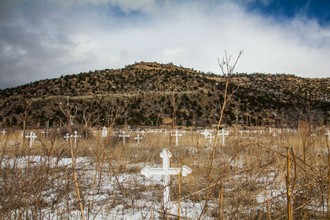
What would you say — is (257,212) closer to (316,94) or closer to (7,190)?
(7,190)

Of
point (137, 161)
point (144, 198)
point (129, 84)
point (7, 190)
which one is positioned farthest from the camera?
point (129, 84)

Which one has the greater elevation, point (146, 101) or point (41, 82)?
point (41, 82)

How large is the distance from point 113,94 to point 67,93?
22.4ft

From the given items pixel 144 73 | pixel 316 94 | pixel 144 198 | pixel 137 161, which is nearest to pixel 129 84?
pixel 144 73

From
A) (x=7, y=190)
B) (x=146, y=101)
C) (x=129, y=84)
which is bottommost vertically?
(x=7, y=190)

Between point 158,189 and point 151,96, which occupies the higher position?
point 151,96

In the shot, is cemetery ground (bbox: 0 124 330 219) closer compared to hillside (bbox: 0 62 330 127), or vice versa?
cemetery ground (bbox: 0 124 330 219)

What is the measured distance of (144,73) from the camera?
5138 cm

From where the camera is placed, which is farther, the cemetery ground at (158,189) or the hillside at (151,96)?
the hillside at (151,96)

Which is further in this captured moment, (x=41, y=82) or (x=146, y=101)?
(x=41, y=82)

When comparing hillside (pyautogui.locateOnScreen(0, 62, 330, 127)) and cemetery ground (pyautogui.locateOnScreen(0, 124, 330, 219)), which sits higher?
hillside (pyautogui.locateOnScreen(0, 62, 330, 127))

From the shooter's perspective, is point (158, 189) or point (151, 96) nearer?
point (158, 189)

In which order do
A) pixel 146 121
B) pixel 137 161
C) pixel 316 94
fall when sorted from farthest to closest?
pixel 316 94
pixel 146 121
pixel 137 161

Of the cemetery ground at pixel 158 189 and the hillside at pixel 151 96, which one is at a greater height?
the hillside at pixel 151 96
